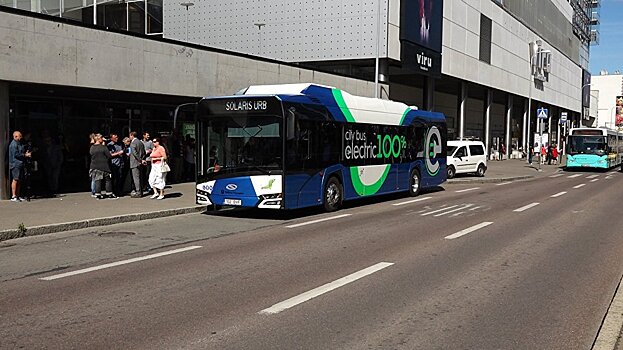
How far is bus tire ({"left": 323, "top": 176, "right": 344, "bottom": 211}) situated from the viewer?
16141 mm

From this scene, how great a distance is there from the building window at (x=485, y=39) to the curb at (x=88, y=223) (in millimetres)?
39156

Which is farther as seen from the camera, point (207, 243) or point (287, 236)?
point (287, 236)

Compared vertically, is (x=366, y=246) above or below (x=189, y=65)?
below

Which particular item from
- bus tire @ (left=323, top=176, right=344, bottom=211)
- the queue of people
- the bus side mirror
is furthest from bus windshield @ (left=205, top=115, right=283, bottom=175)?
the queue of people

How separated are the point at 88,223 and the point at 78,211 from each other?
178cm

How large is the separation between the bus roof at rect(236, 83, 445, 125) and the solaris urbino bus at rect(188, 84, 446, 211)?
27 millimetres

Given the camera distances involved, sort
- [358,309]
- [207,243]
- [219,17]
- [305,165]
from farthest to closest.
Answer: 1. [219,17]
2. [305,165]
3. [207,243]
4. [358,309]

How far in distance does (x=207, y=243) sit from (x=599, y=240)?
24.0 ft

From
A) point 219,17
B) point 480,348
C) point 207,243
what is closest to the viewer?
point 480,348

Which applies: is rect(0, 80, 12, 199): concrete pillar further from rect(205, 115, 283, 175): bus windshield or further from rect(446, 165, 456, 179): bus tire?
rect(446, 165, 456, 179): bus tire

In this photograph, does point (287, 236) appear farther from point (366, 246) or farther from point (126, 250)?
point (126, 250)

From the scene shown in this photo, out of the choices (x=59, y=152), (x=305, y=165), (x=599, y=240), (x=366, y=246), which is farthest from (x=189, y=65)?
(x=599, y=240)

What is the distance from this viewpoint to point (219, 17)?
3622cm

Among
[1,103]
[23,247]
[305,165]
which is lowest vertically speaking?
[23,247]
